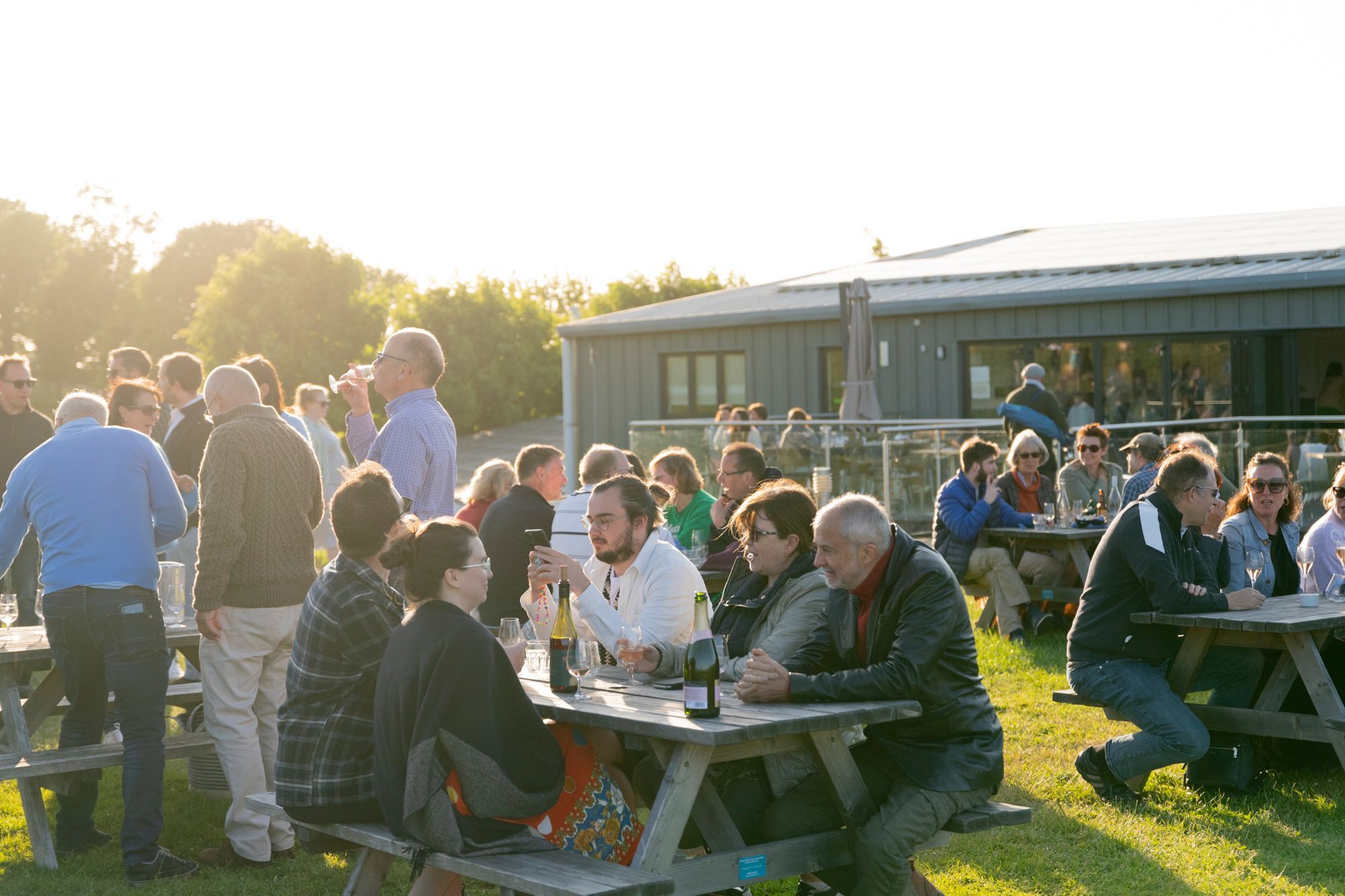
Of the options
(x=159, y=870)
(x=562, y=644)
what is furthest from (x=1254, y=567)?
(x=159, y=870)

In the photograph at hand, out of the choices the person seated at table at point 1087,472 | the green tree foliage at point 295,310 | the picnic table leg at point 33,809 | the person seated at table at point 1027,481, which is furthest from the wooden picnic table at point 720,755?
the green tree foliage at point 295,310

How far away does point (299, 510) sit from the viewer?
18.6 ft

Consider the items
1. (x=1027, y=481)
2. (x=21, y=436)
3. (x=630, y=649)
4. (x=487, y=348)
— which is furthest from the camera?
(x=487, y=348)

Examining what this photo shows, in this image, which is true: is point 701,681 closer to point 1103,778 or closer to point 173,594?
point 1103,778

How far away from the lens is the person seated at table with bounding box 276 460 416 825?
14.1ft

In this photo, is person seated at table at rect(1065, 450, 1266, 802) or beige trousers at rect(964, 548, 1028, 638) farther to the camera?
beige trousers at rect(964, 548, 1028, 638)

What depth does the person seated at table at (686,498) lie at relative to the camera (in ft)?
27.4

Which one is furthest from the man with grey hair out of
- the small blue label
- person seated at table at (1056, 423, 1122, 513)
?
person seated at table at (1056, 423, 1122, 513)

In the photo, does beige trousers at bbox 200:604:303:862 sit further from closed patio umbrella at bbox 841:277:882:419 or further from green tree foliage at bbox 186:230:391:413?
green tree foliage at bbox 186:230:391:413

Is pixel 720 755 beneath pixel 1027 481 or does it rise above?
beneath

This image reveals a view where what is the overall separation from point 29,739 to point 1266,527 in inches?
229

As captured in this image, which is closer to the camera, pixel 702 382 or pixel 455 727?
pixel 455 727

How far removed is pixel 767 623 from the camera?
4.75 metres

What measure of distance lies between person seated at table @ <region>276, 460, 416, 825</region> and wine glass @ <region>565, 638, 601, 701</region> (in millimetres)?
557
